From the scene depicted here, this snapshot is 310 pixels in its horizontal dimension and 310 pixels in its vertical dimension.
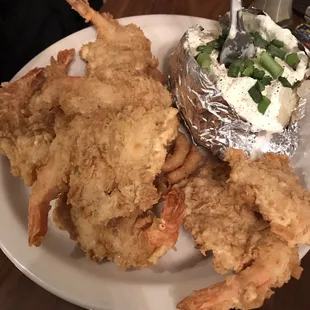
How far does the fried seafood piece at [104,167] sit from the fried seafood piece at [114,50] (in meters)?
0.20

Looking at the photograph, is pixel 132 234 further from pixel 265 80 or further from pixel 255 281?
pixel 265 80

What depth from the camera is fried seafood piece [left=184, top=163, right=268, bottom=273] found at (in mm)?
967

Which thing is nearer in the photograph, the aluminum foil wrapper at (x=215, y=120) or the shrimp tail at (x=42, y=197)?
the shrimp tail at (x=42, y=197)

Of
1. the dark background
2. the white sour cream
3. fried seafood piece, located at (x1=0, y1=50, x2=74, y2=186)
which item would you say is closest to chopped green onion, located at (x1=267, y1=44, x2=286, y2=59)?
Result: the white sour cream

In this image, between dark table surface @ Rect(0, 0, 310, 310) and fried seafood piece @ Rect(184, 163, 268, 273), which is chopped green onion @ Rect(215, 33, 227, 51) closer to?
fried seafood piece @ Rect(184, 163, 268, 273)

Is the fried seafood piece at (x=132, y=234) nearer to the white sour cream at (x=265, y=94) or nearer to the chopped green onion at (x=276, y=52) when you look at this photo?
the white sour cream at (x=265, y=94)

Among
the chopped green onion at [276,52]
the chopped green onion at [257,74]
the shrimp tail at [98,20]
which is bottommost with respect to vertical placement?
the chopped green onion at [257,74]

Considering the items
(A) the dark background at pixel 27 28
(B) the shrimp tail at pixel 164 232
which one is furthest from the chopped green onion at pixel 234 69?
(A) the dark background at pixel 27 28

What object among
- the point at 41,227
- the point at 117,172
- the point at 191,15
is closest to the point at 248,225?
the point at 117,172

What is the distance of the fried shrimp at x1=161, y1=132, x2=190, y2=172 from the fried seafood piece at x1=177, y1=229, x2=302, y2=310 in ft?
0.96

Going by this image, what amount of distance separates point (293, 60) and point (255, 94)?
0.14m

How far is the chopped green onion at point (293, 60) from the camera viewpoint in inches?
43.1

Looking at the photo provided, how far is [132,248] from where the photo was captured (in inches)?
39.0

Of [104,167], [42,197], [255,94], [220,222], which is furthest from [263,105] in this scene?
[42,197]
